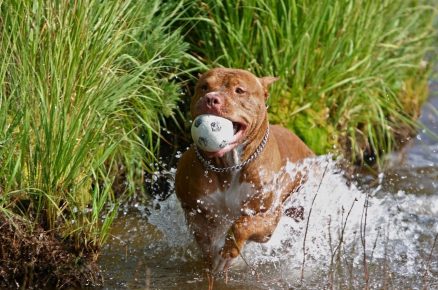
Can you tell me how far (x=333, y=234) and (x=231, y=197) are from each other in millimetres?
1349

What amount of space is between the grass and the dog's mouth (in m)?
0.63

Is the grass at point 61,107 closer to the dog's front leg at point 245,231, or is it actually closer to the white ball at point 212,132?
the white ball at point 212,132

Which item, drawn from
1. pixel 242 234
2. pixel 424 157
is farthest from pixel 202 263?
pixel 424 157

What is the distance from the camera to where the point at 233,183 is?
20.0 feet

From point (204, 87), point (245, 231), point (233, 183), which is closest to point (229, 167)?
point (233, 183)

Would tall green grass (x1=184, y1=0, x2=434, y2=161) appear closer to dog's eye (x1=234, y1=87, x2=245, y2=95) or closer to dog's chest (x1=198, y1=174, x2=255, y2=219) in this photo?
dog's eye (x1=234, y1=87, x2=245, y2=95)

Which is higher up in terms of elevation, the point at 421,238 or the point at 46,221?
the point at 46,221

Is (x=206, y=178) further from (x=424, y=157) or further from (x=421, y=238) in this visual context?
(x=424, y=157)

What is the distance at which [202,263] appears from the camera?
6.35m

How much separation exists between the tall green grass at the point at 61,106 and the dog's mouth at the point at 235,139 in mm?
620

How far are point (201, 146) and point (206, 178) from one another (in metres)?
0.38

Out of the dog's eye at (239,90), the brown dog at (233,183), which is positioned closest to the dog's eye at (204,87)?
the brown dog at (233,183)

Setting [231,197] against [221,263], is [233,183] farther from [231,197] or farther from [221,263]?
[221,263]

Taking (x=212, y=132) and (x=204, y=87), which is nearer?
(x=212, y=132)
